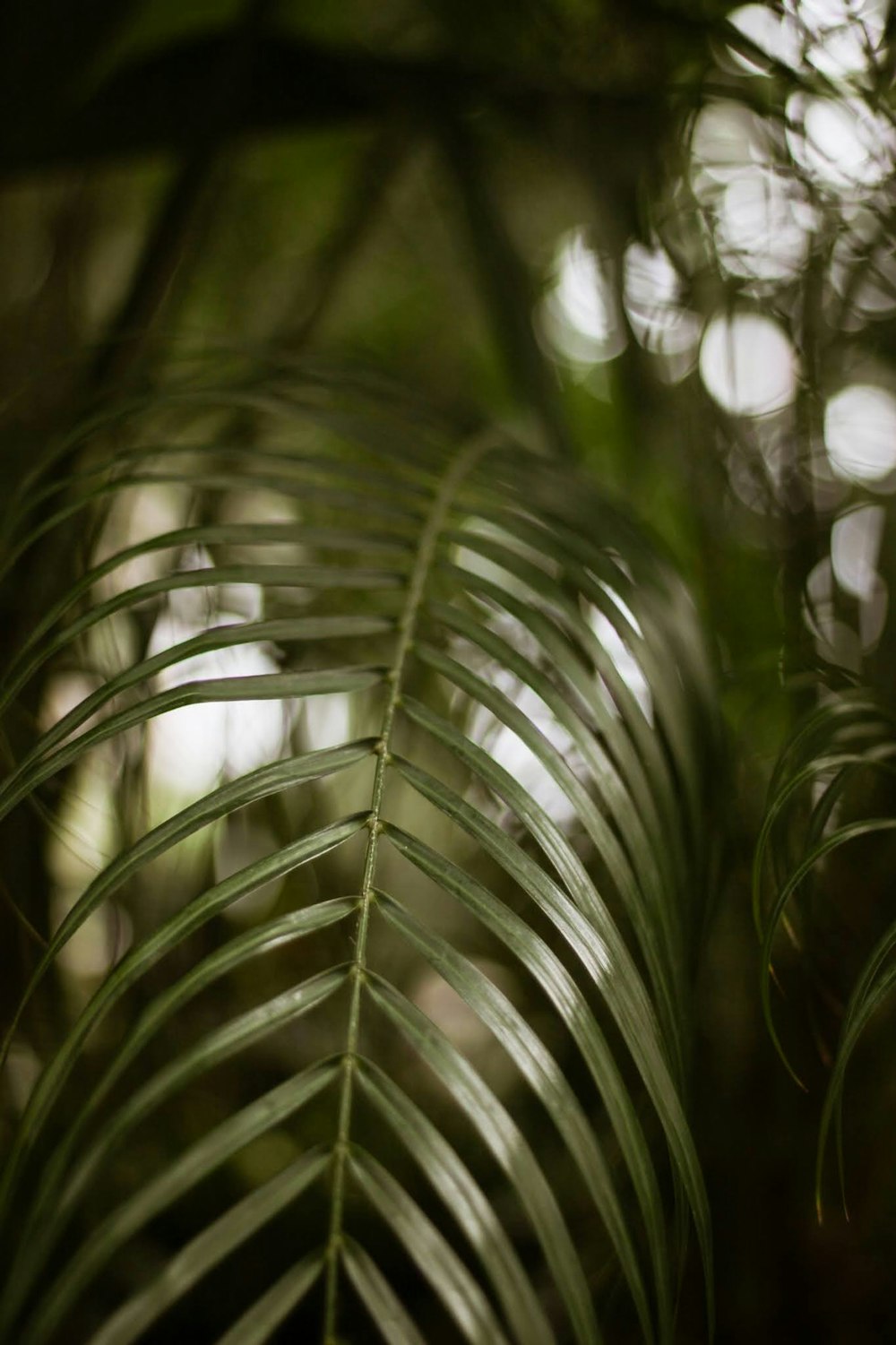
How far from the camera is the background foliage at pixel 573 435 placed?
1.67 feet

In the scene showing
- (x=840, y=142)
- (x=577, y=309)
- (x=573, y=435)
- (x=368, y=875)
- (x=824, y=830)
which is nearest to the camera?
(x=368, y=875)

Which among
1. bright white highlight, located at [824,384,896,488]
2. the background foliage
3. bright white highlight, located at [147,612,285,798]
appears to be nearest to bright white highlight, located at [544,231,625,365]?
the background foliage

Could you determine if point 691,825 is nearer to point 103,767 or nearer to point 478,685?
point 478,685

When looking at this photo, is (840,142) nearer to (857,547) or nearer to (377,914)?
(857,547)

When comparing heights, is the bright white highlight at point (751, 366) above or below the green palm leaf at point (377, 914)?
above

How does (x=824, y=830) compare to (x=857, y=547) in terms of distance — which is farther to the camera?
(x=857, y=547)

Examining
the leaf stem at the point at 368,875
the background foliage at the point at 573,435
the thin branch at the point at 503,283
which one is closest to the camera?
the leaf stem at the point at 368,875

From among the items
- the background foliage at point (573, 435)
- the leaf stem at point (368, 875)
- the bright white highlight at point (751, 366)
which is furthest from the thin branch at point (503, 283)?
the leaf stem at point (368, 875)

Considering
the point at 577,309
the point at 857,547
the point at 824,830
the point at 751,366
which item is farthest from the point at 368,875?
the point at 577,309

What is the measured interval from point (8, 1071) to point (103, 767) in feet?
0.70

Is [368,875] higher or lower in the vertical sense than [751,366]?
lower

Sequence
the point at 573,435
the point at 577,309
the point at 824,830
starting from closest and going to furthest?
the point at 824,830
the point at 573,435
the point at 577,309

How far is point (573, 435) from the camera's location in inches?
26.6

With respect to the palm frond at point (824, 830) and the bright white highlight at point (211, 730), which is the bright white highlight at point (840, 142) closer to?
the palm frond at point (824, 830)
